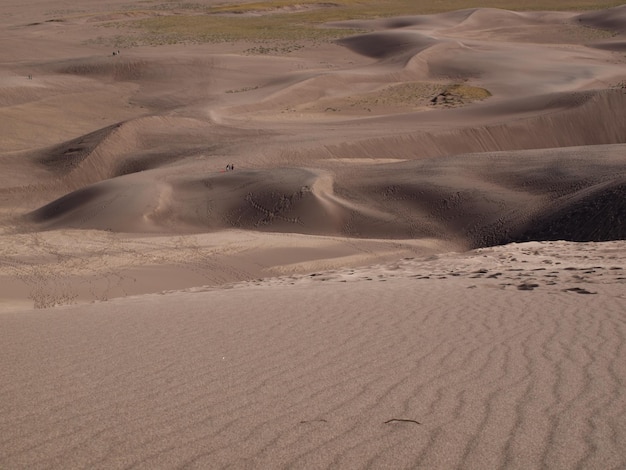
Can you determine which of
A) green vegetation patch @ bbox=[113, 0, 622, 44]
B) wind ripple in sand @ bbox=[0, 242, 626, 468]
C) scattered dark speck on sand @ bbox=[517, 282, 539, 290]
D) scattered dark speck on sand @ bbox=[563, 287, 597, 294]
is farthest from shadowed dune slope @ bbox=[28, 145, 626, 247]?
green vegetation patch @ bbox=[113, 0, 622, 44]

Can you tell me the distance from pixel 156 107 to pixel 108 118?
2485 mm

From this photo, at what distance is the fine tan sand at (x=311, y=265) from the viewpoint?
423 cm

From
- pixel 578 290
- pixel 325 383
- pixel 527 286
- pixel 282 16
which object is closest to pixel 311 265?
pixel 527 286

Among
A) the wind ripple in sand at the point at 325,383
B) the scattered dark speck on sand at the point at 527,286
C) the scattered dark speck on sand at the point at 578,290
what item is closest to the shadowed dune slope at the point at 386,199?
the scattered dark speck on sand at the point at 527,286

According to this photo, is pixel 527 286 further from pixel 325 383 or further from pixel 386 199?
pixel 386 199

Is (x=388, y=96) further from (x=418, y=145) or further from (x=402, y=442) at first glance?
(x=402, y=442)

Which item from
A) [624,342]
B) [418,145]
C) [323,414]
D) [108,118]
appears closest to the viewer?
[323,414]

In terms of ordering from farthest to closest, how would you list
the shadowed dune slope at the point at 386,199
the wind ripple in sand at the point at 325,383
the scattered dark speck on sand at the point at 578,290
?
the shadowed dune slope at the point at 386,199 < the scattered dark speck on sand at the point at 578,290 < the wind ripple in sand at the point at 325,383

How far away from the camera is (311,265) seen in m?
14.4

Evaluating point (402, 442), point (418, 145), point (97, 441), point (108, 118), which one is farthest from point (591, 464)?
Result: point (108, 118)

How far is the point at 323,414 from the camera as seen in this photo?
4.44m

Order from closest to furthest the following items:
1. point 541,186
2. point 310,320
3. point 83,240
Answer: point 310,320, point 83,240, point 541,186

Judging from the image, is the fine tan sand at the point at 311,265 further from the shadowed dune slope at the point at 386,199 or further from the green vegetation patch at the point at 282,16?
the green vegetation patch at the point at 282,16

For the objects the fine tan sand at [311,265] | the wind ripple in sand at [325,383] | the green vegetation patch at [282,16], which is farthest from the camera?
the green vegetation patch at [282,16]
